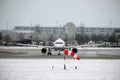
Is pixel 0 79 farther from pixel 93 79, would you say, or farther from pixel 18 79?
pixel 93 79

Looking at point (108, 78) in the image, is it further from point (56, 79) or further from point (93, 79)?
point (56, 79)

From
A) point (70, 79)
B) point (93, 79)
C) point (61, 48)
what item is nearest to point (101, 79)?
point (93, 79)

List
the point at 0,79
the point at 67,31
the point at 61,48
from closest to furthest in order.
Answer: the point at 0,79
the point at 61,48
the point at 67,31

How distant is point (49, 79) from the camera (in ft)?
44.7

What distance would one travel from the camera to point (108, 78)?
1405 centimetres

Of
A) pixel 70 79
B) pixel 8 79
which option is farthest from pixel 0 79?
pixel 70 79

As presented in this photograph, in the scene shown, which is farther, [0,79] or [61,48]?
[61,48]

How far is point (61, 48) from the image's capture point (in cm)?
4006

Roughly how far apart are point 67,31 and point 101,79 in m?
176

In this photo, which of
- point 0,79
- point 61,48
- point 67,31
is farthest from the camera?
point 67,31

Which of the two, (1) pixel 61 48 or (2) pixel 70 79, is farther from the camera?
(1) pixel 61 48

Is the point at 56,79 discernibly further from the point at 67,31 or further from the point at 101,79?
the point at 67,31

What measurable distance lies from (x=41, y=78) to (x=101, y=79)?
311 centimetres

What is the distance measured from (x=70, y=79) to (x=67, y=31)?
578 feet
